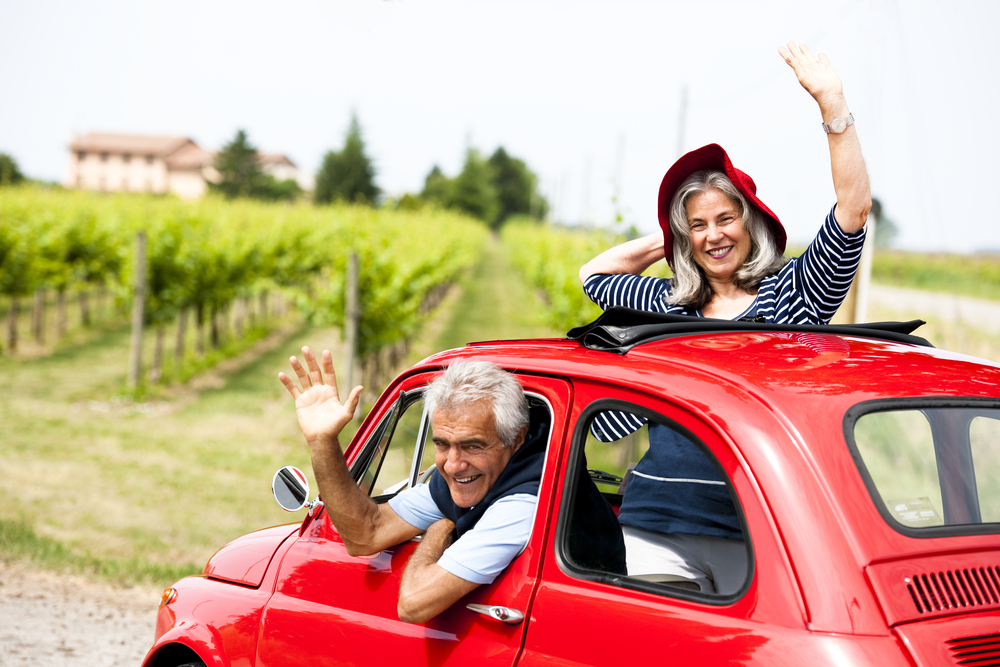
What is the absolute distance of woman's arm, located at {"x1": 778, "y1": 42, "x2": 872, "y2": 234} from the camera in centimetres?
248

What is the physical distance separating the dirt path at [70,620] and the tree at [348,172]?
79.2 m

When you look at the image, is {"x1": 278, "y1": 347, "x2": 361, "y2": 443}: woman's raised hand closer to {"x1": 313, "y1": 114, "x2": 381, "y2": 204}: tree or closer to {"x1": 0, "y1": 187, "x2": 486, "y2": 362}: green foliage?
{"x1": 0, "y1": 187, "x2": 486, "y2": 362}: green foliage

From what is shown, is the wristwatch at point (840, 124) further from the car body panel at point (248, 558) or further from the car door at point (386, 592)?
the car body panel at point (248, 558)

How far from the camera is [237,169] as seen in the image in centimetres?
8331

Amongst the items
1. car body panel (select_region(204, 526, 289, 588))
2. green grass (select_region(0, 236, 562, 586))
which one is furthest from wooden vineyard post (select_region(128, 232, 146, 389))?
car body panel (select_region(204, 526, 289, 588))

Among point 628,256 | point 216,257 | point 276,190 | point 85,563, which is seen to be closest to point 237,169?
point 276,190

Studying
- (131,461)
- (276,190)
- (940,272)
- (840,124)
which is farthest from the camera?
(276,190)

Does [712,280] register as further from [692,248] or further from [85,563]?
[85,563]

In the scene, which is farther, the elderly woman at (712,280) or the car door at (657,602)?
the elderly woman at (712,280)

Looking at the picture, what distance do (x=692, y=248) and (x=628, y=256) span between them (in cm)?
42

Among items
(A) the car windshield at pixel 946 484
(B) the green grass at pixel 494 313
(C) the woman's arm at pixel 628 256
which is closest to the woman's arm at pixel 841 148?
(A) the car windshield at pixel 946 484

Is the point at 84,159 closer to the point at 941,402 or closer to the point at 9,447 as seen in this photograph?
the point at 9,447

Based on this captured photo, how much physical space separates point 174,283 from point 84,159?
10514cm

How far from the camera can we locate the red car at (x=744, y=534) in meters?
1.58
